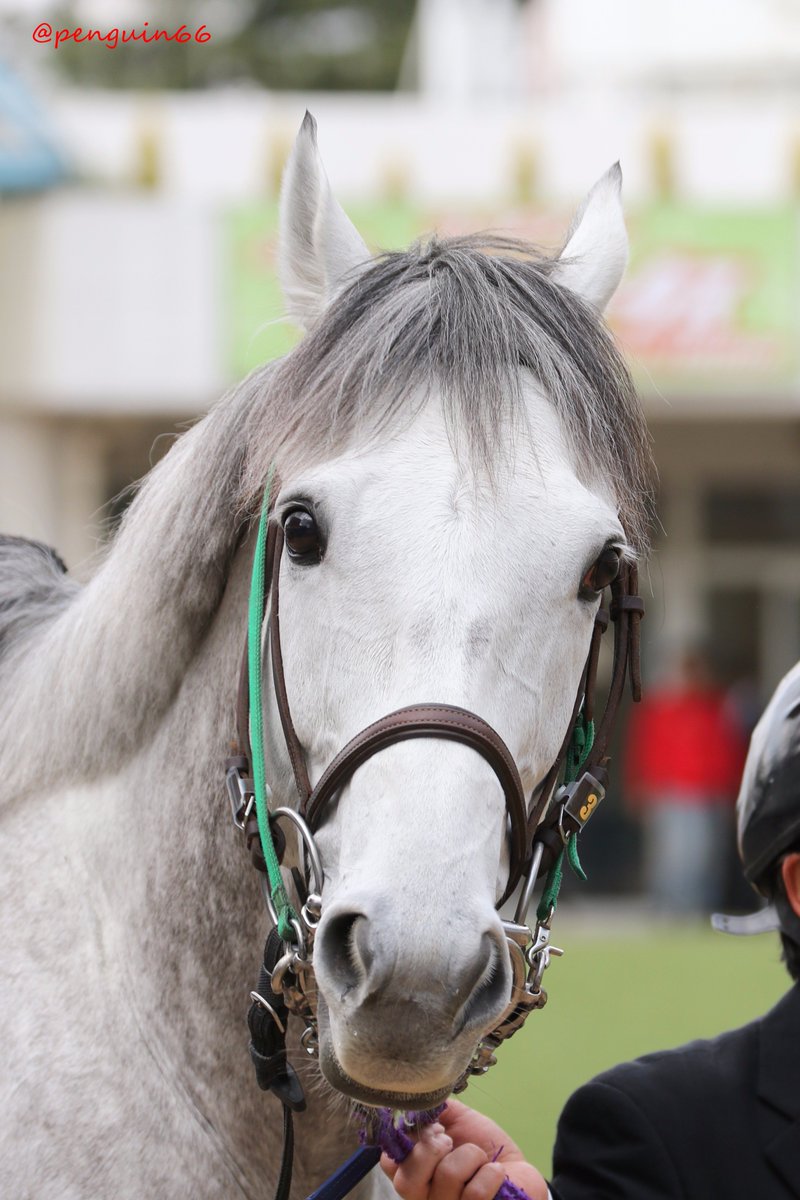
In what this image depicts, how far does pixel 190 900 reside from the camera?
2.54 meters

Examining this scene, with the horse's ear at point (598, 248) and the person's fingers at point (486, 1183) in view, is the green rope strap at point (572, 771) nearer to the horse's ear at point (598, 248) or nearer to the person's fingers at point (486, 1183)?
the person's fingers at point (486, 1183)

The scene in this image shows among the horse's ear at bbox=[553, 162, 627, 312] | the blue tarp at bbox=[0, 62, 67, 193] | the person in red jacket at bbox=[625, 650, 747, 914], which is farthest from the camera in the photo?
the person in red jacket at bbox=[625, 650, 747, 914]

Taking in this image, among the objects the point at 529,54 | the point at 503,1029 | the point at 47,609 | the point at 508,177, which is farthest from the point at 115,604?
the point at 529,54

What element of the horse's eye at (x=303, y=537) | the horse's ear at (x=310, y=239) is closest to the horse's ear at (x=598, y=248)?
the horse's ear at (x=310, y=239)

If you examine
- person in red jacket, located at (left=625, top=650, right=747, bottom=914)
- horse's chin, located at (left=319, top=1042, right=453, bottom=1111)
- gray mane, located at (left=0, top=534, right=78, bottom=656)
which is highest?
gray mane, located at (left=0, top=534, right=78, bottom=656)

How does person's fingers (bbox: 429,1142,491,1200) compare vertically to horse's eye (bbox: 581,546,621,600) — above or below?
below

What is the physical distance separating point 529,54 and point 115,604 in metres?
19.7

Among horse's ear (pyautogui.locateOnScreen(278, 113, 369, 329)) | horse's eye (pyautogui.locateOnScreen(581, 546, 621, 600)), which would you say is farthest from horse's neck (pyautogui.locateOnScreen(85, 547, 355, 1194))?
horse's eye (pyautogui.locateOnScreen(581, 546, 621, 600))

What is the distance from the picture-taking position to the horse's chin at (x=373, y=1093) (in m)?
2.11

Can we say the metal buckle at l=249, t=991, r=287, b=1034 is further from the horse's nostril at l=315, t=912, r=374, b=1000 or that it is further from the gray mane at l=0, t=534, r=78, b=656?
the gray mane at l=0, t=534, r=78, b=656

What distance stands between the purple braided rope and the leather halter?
0.42m

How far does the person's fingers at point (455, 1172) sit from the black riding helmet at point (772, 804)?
0.69m

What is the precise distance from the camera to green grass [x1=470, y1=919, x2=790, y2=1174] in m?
7.33

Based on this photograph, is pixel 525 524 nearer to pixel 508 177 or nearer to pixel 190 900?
pixel 190 900
